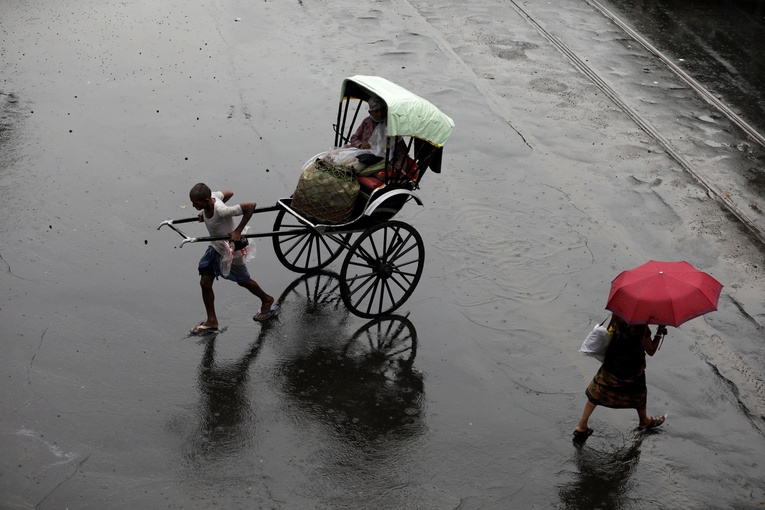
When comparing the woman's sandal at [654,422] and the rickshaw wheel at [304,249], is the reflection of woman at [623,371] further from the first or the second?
the rickshaw wheel at [304,249]

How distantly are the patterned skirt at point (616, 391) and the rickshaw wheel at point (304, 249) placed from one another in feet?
8.57

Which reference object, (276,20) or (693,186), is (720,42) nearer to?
(693,186)

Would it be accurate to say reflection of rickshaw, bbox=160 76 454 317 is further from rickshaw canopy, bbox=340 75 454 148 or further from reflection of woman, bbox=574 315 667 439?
reflection of woman, bbox=574 315 667 439

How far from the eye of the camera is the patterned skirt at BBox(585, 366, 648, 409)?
22.2ft

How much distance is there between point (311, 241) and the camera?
8.59 m

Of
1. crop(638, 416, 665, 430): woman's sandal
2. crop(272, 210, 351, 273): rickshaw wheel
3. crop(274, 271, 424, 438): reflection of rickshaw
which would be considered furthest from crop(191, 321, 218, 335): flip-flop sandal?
crop(638, 416, 665, 430): woman's sandal

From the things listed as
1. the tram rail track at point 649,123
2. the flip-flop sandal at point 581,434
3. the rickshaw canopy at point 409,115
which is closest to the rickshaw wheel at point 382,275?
the rickshaw canopy at point 409,115

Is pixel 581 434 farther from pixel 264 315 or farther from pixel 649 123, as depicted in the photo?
pixel 649 123

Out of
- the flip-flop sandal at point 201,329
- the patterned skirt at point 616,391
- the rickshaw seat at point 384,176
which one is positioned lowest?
the flip-flop sandal at point 201,329

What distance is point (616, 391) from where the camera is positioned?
680 centimetres

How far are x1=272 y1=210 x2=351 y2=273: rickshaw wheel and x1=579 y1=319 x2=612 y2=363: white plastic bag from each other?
245 cm

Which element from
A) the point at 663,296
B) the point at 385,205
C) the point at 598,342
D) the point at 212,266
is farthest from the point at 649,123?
the point at 212,266

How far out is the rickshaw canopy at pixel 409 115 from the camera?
765 centimetres

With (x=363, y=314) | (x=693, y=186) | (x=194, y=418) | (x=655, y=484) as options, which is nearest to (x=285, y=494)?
(x=194, y=418)
